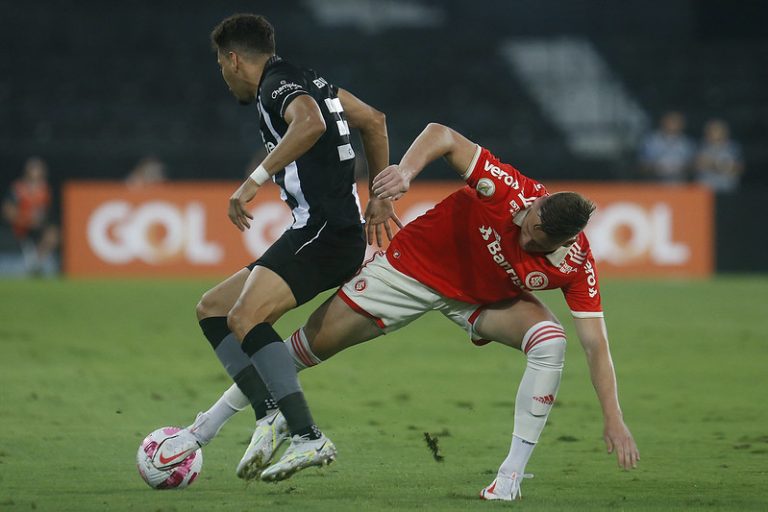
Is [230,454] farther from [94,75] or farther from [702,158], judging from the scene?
[94,75]

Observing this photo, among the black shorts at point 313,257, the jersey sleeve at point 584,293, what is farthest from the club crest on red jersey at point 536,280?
the black shorts at point 313,257

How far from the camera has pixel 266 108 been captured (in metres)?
5.71

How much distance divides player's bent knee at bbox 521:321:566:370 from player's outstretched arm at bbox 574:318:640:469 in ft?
0.34

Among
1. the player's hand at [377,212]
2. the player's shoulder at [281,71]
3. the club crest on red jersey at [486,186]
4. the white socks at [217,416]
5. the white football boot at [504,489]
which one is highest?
the player's shoulder at [281,71]

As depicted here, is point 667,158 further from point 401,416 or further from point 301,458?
point 301,458

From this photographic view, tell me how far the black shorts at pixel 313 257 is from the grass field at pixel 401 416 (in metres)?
0.90

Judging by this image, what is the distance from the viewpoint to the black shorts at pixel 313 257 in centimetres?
579

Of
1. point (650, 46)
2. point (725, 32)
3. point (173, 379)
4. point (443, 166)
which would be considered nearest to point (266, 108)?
point (173, 379)

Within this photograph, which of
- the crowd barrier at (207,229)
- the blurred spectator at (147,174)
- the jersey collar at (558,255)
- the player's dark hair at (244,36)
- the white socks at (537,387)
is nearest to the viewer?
the white socks at (537,387)

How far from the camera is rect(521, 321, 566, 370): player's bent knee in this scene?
557 cm

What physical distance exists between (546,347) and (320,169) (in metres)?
1.33

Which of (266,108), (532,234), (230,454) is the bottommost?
(230,454)

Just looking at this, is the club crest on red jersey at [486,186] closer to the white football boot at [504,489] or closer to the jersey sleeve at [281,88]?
the jersey sleeve at [281,88]

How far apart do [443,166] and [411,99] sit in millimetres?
2764
